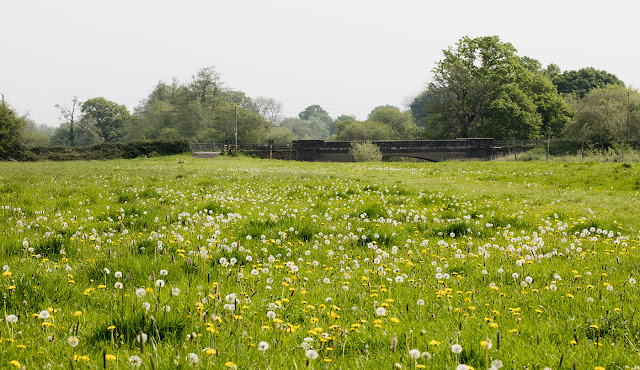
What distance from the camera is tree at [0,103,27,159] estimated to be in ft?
148

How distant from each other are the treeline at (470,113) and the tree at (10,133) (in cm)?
12

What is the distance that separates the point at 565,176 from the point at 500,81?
55.2 m

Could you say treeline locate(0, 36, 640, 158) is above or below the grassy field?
above

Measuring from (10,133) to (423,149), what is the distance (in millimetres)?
54239

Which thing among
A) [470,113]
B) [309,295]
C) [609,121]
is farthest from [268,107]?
[309,295]

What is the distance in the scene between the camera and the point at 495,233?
712 centimetres

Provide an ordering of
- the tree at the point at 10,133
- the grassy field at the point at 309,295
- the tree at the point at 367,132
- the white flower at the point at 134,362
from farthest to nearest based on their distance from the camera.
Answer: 1. the tree at the point at 367,132
2. the tree at the point at 10,133
3. the grassy field at the point at 309,295
4. the white flower at the point at 134,362

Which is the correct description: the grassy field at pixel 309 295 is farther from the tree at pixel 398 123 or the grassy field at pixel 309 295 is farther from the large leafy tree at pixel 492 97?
the tree at pixel 398 123

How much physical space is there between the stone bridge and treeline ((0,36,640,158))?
1171cm

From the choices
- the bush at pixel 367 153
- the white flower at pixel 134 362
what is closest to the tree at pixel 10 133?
the bush at pixel 367 153

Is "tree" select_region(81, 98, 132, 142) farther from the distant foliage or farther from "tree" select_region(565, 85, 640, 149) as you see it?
"tree" select_region(565, 85, 640, 149)

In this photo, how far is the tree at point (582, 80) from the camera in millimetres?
82500

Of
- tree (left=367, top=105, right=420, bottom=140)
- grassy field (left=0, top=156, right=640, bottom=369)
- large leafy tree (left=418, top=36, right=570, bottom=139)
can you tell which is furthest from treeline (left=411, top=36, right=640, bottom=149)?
grassy field (left=0, top=156, right=640, bottom=369)

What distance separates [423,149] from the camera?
188 feet
